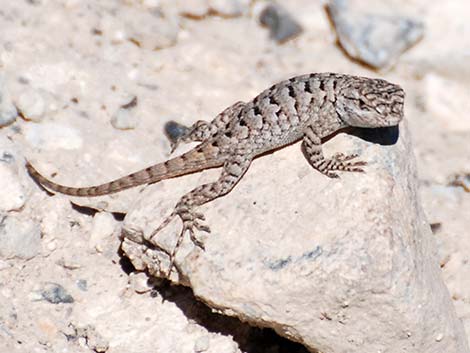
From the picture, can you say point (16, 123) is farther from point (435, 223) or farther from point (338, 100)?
point (435, 223)

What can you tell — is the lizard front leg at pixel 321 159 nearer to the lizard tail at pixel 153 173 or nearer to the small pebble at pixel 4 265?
the lizard tail at pixel 153 173

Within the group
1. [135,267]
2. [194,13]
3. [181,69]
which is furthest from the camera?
[194,13]

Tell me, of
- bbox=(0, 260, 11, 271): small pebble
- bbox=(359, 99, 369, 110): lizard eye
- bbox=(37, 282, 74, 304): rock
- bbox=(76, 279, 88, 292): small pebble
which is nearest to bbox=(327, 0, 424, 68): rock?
bbox=(359, 99, 369, 110): lizard eye

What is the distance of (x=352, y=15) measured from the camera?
9.08 metres

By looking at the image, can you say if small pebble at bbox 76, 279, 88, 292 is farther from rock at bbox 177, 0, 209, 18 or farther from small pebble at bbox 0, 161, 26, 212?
rock at bbox 177, 0, 209, 18

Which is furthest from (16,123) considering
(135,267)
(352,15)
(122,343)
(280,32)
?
(352,15)

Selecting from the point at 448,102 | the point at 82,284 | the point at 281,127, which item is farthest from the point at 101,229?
the point at 448,102

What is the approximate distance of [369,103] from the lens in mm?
6102

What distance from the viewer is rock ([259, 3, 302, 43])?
9.10 meters

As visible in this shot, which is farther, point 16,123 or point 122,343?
point 16,123

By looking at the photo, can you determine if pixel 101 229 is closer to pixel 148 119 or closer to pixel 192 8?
pixel 148 119

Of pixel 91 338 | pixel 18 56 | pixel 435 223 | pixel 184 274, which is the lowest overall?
pixel 435 223

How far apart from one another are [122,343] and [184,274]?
0.82 m

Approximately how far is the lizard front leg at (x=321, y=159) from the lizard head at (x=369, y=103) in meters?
0.32
